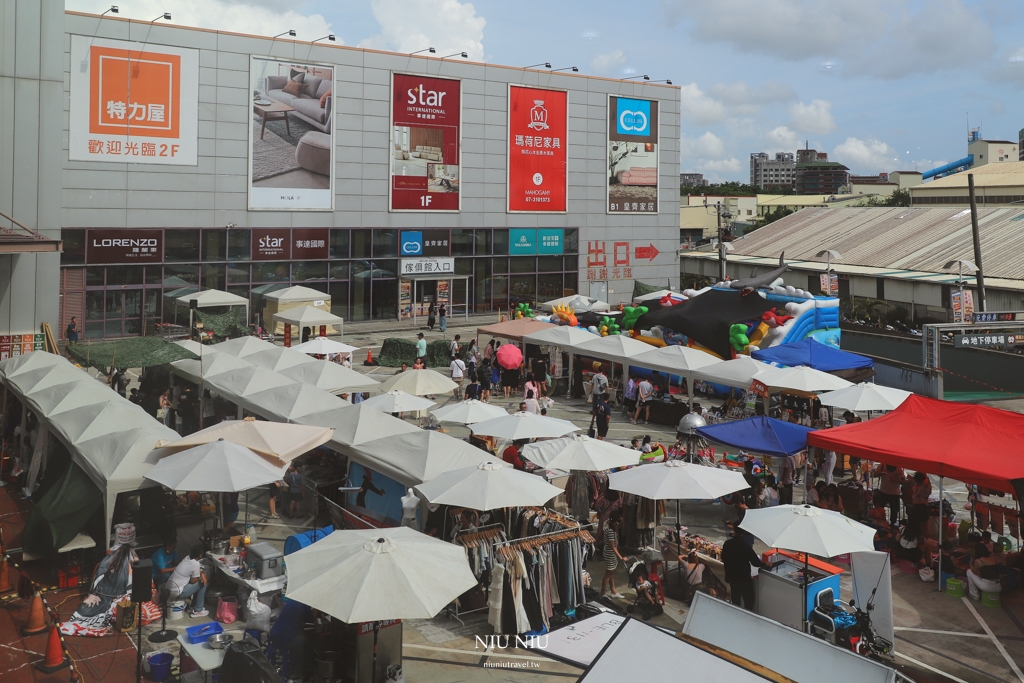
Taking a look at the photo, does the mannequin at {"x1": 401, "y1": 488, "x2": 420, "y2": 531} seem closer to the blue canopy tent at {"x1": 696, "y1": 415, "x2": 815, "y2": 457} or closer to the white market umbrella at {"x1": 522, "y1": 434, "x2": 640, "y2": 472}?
the white market umbrella at {"x1": 522, "y1": 434, "x2": 640, "y2": 472}

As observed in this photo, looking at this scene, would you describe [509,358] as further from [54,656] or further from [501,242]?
[501,242]

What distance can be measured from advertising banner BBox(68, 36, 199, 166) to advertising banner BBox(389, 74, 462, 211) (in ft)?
31.5

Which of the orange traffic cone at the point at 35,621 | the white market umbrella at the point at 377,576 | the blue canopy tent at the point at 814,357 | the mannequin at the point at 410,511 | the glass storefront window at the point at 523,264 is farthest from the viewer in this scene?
the glass storefront window at the point at 523,264

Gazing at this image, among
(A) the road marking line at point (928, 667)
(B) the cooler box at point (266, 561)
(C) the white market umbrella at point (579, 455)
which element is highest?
(C) the white market umbrella at point (579, 455)

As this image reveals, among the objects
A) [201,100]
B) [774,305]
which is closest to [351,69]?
[201,100]

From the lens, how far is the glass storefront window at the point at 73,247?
34469mm

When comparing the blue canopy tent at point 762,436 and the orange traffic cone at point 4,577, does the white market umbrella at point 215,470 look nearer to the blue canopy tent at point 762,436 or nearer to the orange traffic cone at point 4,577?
the orange traffic cone at point 4,577

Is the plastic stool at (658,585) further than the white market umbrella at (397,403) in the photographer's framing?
No

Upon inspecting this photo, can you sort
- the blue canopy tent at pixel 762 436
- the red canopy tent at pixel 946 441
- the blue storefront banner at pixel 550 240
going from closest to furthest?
the red canopy tent at pixel 946 441 < the blue canopy tent at pixel 762 436 < the blue storefront banner at pixel 550 240

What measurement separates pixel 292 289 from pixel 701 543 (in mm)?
26966

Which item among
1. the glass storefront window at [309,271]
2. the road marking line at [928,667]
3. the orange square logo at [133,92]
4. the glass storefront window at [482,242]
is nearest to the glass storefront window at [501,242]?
the glass storefront window at [482,242]

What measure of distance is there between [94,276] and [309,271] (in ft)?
30.4

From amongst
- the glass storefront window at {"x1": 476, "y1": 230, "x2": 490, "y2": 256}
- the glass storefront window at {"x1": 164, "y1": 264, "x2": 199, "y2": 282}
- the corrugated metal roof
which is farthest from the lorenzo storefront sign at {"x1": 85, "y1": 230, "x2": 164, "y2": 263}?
the corrugated metal roof

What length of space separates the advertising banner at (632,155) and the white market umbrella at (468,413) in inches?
1359
